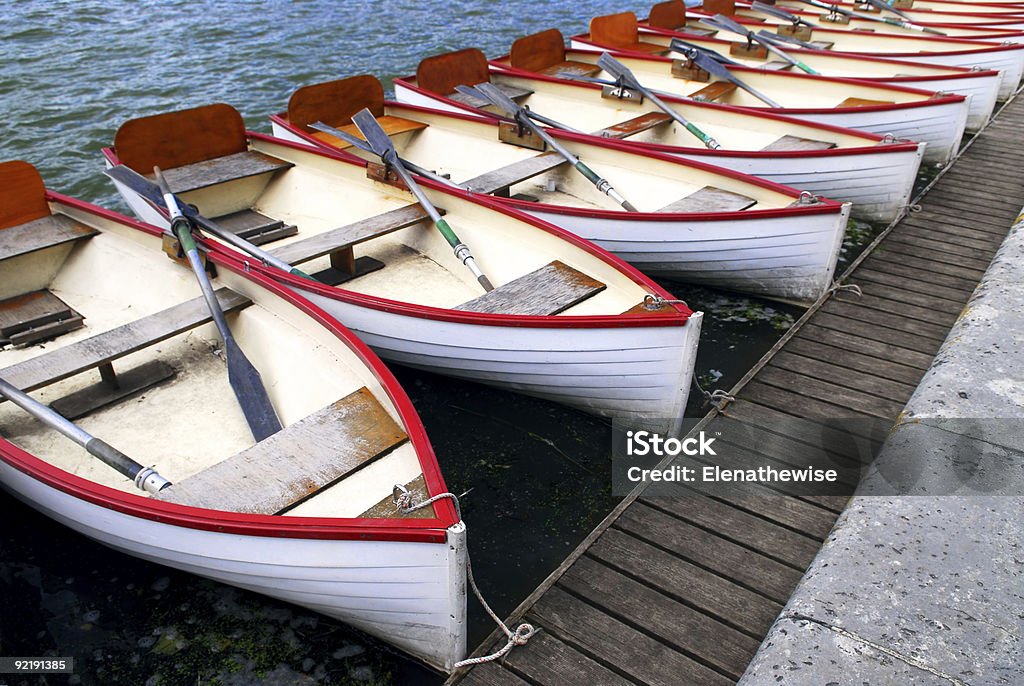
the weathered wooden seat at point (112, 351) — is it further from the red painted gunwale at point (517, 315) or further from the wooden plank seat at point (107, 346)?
the red painted gunwale at point (517, 315)

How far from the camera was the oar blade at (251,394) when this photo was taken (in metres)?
4.00

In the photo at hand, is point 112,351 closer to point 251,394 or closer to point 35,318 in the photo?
point 251,394

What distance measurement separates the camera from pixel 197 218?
535 cm

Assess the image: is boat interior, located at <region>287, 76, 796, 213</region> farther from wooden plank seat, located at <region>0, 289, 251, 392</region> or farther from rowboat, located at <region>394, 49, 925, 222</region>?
wooden plank seat, located at <region>0, 289, 251, 392</region>

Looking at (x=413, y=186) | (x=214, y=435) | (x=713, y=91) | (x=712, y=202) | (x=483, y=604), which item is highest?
(x=413, y=186)

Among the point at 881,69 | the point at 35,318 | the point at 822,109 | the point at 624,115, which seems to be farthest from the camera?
the point at 881,69

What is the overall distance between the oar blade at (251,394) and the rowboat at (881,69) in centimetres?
658

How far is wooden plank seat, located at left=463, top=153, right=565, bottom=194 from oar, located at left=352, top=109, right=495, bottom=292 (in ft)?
1.67

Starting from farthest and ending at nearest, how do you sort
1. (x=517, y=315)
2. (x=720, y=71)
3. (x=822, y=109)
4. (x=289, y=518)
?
(x=720, y=71)
(x=822, y=109)
(x=517, y=315)
(x=289, y=518)

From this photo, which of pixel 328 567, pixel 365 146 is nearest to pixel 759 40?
pixel 365 146

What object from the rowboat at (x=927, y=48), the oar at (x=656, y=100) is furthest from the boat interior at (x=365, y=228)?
the rowboat at (x=927, y=48)

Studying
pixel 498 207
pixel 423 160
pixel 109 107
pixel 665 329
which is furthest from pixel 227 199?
pixel 109 107

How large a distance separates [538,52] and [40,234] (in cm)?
641

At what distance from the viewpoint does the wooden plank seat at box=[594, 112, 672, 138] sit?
7.49m
